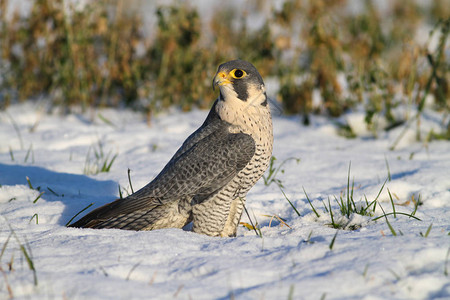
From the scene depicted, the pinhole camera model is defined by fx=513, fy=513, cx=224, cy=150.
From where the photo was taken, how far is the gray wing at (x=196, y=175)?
2.99 metres

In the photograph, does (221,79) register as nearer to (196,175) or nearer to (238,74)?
(238,74)

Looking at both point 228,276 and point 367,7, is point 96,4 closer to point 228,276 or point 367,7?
point 228,276

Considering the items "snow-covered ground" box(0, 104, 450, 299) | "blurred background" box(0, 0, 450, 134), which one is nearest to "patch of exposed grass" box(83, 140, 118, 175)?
"snow-covered ground" box(0, 104, 450, 299)

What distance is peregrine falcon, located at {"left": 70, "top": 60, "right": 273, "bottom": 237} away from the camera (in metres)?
3.01

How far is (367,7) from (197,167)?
7494 millimetres

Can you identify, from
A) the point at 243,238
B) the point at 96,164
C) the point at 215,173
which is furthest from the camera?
the point at 96,164

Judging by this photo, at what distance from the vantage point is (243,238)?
272cm

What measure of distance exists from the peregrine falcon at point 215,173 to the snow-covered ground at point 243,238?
21 cm

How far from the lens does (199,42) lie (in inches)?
259

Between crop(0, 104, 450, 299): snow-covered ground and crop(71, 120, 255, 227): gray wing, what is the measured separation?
178 mm

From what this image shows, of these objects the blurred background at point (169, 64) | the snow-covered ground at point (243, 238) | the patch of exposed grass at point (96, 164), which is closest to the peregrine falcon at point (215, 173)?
the snow-covered ground at point (243, 238)

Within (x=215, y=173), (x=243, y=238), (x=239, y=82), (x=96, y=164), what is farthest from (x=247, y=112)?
(x=96, y=164)

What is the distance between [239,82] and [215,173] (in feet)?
1.90

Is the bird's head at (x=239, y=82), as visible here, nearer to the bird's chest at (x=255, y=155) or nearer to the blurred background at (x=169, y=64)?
the bird's chest at (x=255, y=155)
